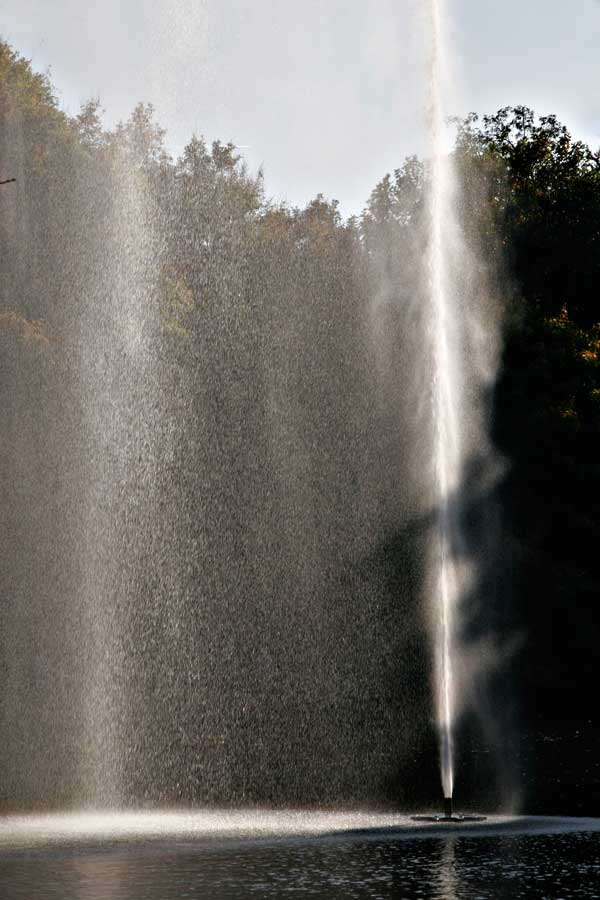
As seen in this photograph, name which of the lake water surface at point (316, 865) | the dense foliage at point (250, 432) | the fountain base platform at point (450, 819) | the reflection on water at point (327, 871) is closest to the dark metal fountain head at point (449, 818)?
the fountain base platform at point (450, 819)

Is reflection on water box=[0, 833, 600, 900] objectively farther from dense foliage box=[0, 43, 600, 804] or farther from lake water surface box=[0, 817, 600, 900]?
dense foliage box=[0, 43, 600, 804]

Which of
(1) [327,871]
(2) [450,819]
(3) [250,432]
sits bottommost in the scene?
(1) [327,871]

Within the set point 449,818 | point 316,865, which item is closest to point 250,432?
point 449,818

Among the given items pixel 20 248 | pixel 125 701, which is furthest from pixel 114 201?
pixel 125 701

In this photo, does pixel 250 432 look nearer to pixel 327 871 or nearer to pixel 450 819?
pixel 450 819

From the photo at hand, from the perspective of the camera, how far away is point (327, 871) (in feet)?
46.6

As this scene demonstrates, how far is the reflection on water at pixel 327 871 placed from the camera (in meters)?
12.8

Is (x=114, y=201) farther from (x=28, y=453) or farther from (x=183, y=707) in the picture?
(x=183, y=707)

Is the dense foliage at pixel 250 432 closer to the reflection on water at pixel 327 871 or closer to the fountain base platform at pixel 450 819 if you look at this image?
the fountain base platform at pixel 450 819

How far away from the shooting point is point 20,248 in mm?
33688

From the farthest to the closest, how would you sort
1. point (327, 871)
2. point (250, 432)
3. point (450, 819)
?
1. point (250, 432)
2. point (450, 819)
3. point (327, 871)

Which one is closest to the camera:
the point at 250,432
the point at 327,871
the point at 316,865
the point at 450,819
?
the point at 327,871

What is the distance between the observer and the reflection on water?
504 inches

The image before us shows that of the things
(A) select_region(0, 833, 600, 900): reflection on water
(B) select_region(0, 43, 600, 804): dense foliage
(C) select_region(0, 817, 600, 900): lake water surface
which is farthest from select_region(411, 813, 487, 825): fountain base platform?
(B) select_region(0, 43, 600, 804): dense foliage
